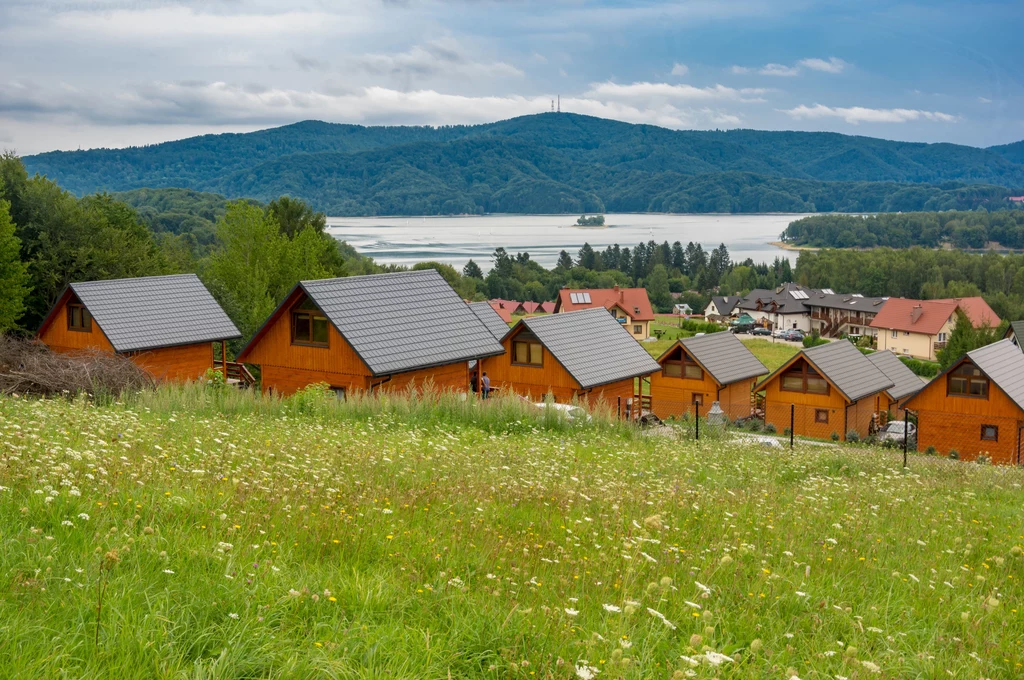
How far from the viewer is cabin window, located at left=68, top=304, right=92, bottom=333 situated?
29.0m

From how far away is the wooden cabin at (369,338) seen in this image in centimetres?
2481

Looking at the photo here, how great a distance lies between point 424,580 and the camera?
201 inches

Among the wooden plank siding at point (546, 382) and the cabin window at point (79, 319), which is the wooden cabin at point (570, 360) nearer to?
the wooden plank siding at point (546, 382)

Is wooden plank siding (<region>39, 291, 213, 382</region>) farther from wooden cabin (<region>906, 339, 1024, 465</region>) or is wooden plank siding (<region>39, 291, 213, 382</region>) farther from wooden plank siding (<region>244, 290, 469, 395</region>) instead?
wooden cabin (<region>906, 339, 1024, 465</region>)

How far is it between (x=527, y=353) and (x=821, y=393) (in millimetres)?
16301

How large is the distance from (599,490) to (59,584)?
15.5ft

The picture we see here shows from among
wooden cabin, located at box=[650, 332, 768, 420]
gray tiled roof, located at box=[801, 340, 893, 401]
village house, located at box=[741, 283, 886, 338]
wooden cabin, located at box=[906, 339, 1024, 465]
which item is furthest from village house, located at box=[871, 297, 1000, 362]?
wooden cabin, located at box=[906, 339, 1024, 465]

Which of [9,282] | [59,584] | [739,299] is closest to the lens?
[59,584]

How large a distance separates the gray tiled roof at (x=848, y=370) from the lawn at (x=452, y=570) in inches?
1314

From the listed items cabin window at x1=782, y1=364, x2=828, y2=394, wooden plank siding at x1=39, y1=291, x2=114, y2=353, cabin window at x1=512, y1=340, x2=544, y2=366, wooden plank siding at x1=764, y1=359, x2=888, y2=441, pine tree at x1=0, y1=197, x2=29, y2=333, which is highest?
pine tree at x1=0, y1=197, x2=29, y2=333

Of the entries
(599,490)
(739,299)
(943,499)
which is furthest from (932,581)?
(739,299)

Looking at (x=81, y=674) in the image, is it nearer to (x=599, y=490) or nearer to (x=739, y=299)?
(x=599, y=490)

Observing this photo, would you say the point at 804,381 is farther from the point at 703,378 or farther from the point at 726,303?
the point at 726,303

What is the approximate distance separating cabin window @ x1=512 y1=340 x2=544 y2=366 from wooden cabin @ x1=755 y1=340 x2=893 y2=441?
1388 cm
